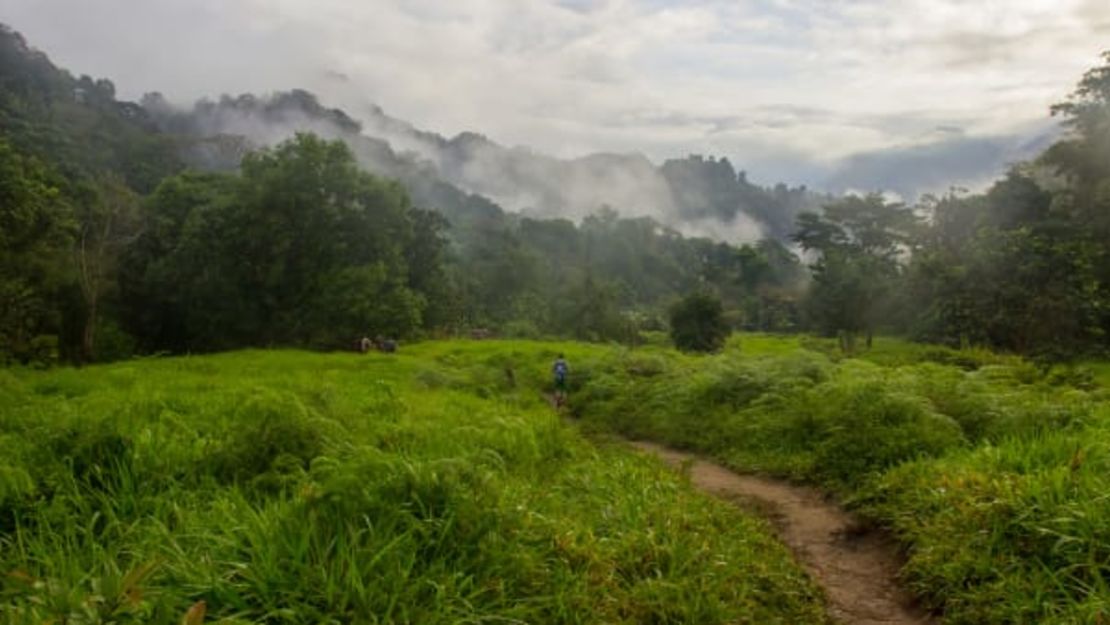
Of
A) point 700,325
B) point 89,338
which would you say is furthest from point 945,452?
point 89,338

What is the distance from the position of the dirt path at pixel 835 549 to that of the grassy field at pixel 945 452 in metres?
0.24

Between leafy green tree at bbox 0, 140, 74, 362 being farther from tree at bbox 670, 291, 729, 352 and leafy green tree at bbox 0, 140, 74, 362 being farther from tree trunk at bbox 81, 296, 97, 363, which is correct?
tree at bbox 670, 291, 729, 352

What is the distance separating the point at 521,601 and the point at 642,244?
119 meters

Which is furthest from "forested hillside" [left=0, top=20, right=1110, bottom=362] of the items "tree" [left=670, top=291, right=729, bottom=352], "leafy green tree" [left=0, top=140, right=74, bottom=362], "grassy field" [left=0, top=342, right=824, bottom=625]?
"grassy field" [left=0, top=342, right=824, bottom=625]

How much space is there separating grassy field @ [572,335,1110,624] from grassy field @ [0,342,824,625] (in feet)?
4.68

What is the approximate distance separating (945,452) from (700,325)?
120 ft

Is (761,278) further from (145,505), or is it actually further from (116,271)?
(145,505)

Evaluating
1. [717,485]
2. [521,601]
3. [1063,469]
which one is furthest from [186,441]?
[1063,469]

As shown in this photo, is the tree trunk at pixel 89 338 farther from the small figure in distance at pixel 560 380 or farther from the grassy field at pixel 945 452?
the grassy field at pixel 945 452

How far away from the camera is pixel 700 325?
4609cm

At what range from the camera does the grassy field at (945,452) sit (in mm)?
5770

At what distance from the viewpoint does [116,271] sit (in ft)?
147

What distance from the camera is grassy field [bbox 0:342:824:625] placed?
4.41 metres

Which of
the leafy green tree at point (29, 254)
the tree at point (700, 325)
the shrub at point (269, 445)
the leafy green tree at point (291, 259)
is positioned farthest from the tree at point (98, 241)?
the shrub at point (269, 445)
